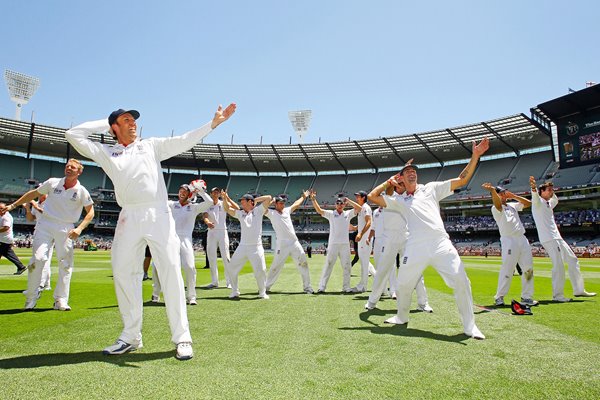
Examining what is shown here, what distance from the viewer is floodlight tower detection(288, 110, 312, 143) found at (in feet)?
207

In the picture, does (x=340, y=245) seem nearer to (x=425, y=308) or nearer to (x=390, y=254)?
(x=390, y=254)

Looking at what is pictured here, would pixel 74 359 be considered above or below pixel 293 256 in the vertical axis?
below

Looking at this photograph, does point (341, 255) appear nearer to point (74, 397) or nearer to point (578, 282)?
point (578, 282)

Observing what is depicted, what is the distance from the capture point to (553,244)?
8797 mm

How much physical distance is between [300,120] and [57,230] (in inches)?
2318

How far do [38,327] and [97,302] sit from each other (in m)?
2.63

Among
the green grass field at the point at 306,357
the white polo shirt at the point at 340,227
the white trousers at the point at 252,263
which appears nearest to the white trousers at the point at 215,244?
the white trousers at the point at 252,263

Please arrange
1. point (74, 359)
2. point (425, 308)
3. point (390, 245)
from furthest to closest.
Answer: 1. point (390, 245)
2. point (425, 308)
3. point (74, 359)

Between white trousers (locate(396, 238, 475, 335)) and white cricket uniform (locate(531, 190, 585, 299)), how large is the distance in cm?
464

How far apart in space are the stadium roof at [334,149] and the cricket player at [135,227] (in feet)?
159

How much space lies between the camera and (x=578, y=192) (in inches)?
1837

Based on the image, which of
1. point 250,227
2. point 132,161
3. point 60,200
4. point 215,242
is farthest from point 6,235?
point 132,161

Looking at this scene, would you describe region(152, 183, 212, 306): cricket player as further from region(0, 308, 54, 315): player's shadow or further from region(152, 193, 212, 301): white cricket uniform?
region(0, 308, 54, 315): player's shadow

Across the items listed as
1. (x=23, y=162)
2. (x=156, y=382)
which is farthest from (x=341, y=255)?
(x=23, y=162)
